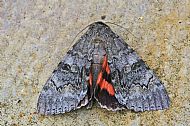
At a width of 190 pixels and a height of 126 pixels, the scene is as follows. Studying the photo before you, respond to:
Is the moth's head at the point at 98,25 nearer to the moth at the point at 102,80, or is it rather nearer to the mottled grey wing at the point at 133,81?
the moth at the point at 102,80

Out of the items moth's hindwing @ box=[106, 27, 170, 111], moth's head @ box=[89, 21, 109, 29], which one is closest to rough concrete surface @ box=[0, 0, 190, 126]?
moth's hindwing @ box=[106, 27, 170, 111]

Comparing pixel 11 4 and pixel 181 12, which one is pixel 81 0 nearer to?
pixel 11 4

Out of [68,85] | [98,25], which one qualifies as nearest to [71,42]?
[98,25]

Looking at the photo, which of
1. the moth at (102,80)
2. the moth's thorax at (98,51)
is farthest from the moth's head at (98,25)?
the moth's thorax at (98,51)

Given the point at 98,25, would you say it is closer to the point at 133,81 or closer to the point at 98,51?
the point at 98,51

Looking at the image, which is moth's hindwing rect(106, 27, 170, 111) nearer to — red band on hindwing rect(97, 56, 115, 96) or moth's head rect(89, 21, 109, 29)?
red band on hindwing rect(97, 56, 115, 96)

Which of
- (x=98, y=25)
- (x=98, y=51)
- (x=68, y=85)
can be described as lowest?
(x=68, y=85)
